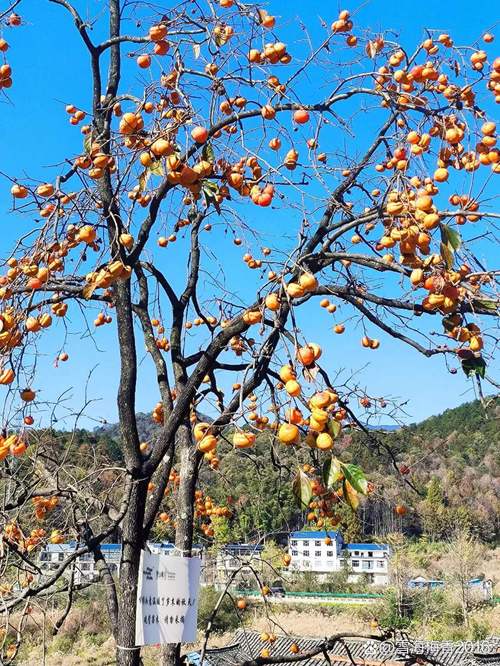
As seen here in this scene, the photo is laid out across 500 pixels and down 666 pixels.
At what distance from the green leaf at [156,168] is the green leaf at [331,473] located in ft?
2.89

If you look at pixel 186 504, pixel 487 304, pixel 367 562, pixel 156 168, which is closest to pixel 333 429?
pixel 487 304

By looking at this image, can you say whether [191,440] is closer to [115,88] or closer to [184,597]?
[184,597]

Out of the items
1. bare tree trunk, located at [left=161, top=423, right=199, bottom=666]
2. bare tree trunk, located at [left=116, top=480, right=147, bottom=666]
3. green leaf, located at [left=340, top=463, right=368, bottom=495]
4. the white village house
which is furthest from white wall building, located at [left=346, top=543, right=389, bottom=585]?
green leaf, located at [left=340, top=463, right=368, bottom=495]

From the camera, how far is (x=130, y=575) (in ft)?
6.29

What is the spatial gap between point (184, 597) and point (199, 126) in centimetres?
128

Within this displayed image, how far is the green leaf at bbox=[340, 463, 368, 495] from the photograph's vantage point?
111cm

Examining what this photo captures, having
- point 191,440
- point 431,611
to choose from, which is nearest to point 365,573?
point 431,611

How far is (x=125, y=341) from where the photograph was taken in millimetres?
2230

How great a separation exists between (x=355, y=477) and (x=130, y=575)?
1047mm

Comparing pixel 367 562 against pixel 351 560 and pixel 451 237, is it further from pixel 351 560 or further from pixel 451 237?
pixel 451 237

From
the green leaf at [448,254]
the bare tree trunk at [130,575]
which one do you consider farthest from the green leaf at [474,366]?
the bare tree trunk at [130,575]

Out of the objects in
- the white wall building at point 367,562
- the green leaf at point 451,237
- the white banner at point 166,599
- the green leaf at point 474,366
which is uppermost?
the green leaf at point 451,237

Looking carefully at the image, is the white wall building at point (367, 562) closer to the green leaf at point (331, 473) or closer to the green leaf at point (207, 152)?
the green leaf at point (207, 152)

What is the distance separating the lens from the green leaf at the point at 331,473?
1.13 metres
